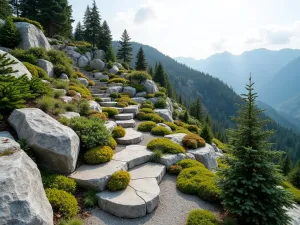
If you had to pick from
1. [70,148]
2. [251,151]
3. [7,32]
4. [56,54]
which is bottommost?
[70,148]

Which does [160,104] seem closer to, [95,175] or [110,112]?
[110,112]

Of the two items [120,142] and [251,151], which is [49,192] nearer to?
[120,142]

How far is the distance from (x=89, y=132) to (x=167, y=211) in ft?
15.0

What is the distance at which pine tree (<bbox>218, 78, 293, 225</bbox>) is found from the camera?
6250 mm

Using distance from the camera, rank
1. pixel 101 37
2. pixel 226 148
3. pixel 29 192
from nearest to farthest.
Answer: pixel 29 192 → pixel 226 148 → pixel 101 37

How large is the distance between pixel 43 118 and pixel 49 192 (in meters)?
2.92

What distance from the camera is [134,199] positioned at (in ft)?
22.6

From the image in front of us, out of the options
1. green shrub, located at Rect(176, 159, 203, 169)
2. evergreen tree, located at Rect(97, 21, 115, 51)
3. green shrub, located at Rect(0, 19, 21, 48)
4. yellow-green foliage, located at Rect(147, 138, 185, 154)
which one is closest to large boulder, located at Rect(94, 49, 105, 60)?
evergreen tree, located at Rect(97, 21, 115, 51)

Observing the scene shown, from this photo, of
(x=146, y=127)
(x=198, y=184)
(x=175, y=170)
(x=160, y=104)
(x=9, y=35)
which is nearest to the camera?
(x=198, y=184)

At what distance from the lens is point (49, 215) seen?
5.31m

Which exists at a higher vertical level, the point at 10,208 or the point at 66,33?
the point at 66,33

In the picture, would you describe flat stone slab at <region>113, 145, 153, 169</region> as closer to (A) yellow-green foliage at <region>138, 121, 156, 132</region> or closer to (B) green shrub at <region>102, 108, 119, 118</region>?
(A) yellow-green foliage at <region>138, 121, 156, 132</region>

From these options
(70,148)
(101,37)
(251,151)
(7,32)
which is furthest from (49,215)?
(101,37)

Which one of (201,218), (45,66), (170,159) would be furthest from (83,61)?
(201,218)
